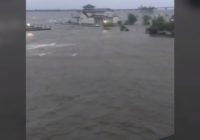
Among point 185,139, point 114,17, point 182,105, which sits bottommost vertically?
point 185,139

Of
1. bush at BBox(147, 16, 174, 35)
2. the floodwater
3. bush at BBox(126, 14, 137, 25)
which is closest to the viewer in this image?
the floodwater

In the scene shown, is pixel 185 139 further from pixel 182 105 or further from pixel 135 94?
pixel 135 94

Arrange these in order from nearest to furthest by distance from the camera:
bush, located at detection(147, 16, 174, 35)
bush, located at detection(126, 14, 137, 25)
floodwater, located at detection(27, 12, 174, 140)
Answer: floodwater, located at detection(27, 12, 174, 140)
bush, located at detection(147, 16, 174, 35)
bush, located at detection(126, 14, 137, 25)

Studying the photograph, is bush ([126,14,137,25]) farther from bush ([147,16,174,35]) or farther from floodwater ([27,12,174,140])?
floodwater ([27,12,174,140])

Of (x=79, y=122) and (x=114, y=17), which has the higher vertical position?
(x=114, y=17)

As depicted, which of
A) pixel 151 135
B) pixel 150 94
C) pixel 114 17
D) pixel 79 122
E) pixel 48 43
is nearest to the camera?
pixel 151 135

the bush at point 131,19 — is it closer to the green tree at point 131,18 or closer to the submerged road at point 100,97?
the green tree at point 131,18

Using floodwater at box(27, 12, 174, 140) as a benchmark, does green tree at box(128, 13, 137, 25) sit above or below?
above

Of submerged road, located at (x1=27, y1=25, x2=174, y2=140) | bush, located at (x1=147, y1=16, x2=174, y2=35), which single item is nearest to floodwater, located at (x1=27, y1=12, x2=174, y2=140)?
submerged road, located at (x1=27, y1=25, x2=174, y2=140)

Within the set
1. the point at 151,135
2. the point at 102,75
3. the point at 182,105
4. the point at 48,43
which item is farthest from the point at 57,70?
the point at 182,105
